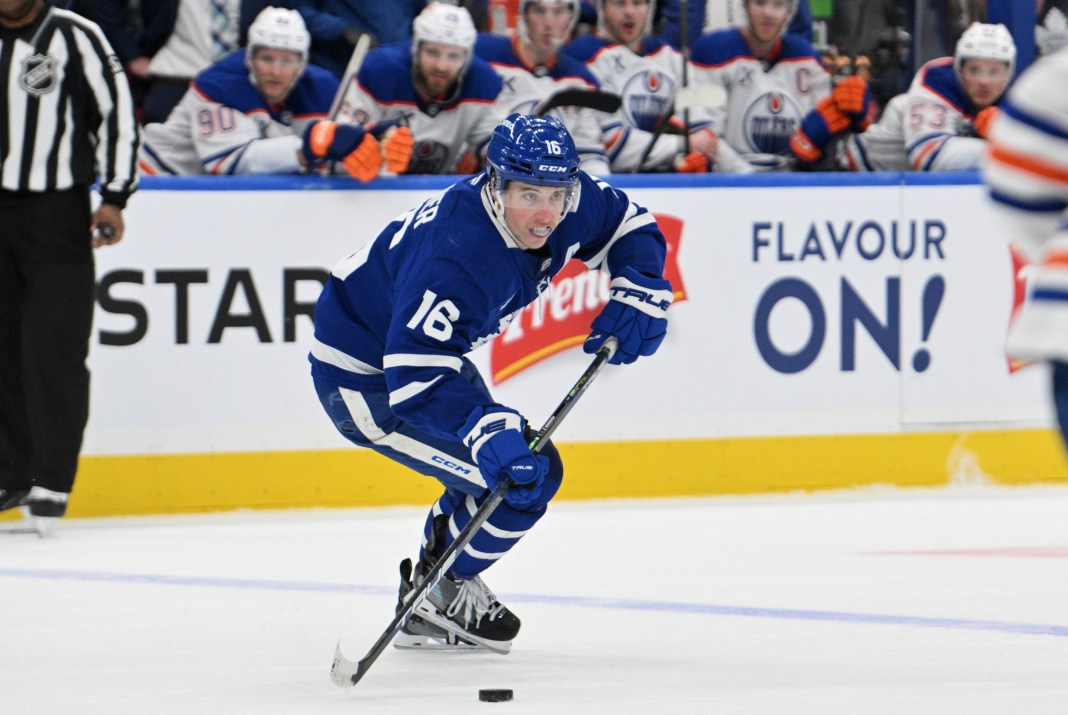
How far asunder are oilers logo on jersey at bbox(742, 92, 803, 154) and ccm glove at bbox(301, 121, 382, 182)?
1.52 metres

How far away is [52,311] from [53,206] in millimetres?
295

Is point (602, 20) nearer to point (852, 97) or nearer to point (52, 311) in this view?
point (852, 97)

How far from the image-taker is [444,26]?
18.8ft

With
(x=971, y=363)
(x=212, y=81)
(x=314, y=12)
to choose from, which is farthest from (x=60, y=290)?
(x=971, y=363)

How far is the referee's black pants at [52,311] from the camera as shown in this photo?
5172 mm

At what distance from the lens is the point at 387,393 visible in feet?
12.3

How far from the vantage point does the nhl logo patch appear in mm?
5191

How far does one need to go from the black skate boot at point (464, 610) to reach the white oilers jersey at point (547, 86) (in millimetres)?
2353

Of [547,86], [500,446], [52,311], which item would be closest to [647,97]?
[547,86]

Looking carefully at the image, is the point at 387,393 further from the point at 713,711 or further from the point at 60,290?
the point at 60,290

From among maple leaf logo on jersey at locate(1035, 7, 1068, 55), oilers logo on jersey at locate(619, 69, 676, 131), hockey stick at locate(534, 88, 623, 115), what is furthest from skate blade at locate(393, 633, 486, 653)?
maple leaf logo on jersey at locate(1035, 7, 1068, 55)

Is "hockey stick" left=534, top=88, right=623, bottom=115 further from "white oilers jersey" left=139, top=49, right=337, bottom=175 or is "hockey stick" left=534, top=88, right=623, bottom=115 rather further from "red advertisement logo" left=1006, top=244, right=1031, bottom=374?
"red advertisement logo" left=1006, top=244, right=1031, bottom=374

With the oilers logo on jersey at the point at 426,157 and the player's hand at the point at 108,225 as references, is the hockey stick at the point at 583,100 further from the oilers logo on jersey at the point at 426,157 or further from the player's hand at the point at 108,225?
the player's hand at the point at 108,225

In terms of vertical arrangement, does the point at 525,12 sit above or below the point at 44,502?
above
